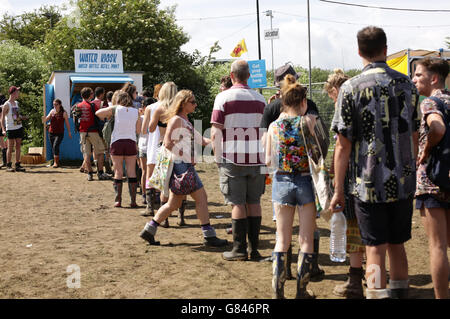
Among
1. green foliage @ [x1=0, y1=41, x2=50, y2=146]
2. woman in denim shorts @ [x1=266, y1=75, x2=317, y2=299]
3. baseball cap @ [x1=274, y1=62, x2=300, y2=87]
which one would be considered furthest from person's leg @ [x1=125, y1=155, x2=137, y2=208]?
green foliage @ [x1=0, y1=41, x2=50, y2=146]

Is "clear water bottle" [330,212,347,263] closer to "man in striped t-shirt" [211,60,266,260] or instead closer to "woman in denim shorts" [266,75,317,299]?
"woman in denim shorts" [266,75,317,299]

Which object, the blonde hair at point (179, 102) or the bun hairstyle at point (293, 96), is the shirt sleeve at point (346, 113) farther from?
the blonde hair at point (179, 102)

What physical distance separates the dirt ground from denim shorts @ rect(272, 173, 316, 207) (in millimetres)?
896

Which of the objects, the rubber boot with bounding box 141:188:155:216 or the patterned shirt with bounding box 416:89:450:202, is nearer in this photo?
the patterned shirt with bounding box 416:89:450:202

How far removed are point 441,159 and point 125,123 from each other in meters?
5.59

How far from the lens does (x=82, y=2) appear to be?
26.2 metres

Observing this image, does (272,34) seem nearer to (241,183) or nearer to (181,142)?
(181,142)

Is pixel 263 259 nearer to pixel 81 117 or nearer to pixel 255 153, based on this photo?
pixel 255 153

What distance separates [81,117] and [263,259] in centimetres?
770

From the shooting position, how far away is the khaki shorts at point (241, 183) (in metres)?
5.60

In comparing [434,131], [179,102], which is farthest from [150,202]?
[434,131]

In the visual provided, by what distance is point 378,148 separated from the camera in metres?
3.44

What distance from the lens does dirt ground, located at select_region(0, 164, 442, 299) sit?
4.66 metres
